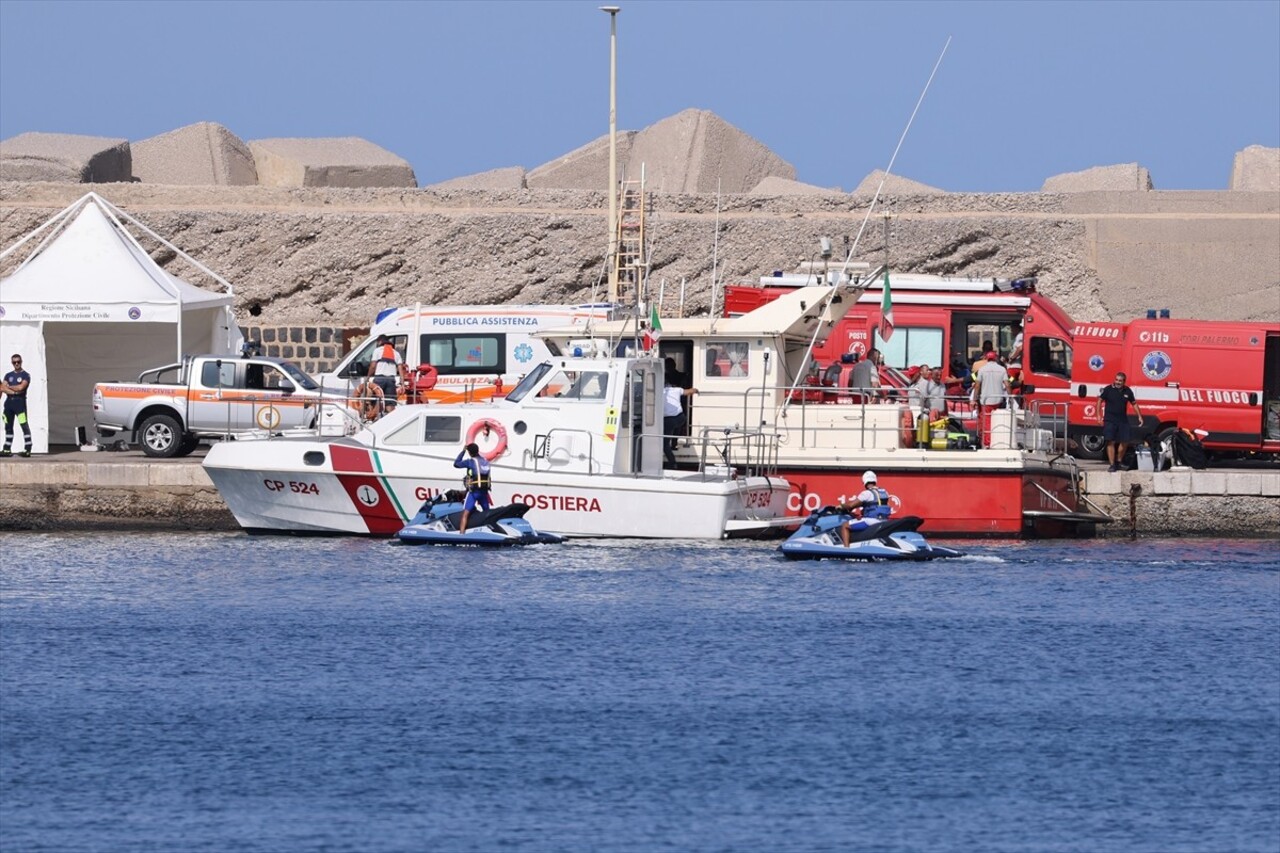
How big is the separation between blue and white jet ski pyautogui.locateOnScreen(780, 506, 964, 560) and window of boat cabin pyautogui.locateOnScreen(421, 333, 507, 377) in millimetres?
6090

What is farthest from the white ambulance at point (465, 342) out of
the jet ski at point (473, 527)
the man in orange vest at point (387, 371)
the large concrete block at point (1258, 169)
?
the large concrete block at point (1258, 169)

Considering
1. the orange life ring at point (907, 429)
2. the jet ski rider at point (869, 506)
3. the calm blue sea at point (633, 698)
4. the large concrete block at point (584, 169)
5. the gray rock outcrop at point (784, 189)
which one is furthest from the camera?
the large concrete block at point (584, 169)

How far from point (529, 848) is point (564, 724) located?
3.10 meters

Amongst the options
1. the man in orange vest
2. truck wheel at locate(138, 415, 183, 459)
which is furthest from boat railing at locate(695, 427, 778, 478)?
truck wheel at locate(138, 415, 183, 459)

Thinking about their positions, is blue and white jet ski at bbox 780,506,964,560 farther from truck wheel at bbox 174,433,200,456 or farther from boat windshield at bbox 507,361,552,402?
truck wheel at bbox 174,433,200,456

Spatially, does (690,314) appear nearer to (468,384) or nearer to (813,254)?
(813,254)

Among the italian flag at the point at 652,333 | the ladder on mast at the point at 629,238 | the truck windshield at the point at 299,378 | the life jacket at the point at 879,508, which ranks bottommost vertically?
the life jacket at the point at 879,508

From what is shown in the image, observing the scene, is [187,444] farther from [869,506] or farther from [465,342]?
[869,506]

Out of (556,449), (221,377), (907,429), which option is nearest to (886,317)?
(907,429)

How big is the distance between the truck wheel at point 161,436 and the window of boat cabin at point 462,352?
10.9 feet

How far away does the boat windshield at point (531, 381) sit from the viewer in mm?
24516

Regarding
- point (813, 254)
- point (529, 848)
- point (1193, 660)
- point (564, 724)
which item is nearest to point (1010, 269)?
point (813, 254)

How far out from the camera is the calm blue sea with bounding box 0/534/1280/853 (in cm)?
1499

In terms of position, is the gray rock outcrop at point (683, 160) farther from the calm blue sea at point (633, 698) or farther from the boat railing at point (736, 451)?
the calm blue sea at point (633, 698)
